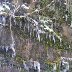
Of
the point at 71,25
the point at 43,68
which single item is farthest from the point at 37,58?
the point at 71,25

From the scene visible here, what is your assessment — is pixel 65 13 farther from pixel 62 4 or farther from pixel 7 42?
pixel 7 42

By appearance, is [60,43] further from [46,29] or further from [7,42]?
[7,42]

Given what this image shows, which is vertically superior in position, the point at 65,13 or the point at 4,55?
the point at 65,13

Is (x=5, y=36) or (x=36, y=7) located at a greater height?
(x=36, y=7)

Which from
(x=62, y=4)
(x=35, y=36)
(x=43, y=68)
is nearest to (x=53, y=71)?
(x=43, y=68)

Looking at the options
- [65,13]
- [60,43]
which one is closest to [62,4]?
[65,13]

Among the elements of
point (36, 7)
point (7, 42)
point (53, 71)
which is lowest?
point (53, 71)

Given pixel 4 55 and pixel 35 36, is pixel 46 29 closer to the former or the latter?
pixel 35 36
